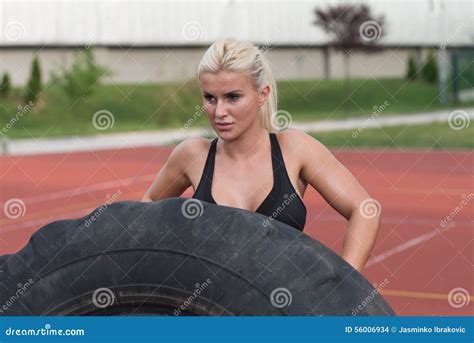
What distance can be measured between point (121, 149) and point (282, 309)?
21559 mm

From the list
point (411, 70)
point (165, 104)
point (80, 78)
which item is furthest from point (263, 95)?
point (411, 70)

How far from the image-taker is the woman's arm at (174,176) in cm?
280

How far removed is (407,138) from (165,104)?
47.1 ft

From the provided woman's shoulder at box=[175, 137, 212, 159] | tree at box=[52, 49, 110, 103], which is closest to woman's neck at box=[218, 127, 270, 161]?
woman's shoulder at box=[175, 137, 212, 159]

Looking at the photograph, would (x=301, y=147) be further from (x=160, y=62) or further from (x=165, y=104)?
(x=160, y=62)

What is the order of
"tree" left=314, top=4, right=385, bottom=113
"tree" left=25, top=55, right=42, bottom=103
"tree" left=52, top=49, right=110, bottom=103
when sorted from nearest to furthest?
"tree" left=52, top=49, right=110, bottom=103, "tree" left=25, top=55, right=42, bottom=103, "tree" left=314, top=4, right=385, bottom=113

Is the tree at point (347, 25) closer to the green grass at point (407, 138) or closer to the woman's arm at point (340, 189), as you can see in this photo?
the green grass at point (407, 138)

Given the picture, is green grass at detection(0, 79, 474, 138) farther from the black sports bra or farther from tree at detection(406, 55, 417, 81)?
the black sports bra

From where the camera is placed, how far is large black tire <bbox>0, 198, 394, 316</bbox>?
6.02 feet

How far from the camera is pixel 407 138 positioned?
2341 centimetres

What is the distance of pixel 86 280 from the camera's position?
1.93 m

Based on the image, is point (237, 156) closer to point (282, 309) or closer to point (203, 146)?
point (203, 146)

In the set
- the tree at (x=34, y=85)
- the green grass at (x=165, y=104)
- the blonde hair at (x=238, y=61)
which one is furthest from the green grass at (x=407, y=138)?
the blonde hair at (x=238, y=61)

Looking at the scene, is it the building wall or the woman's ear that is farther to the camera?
the building wall
